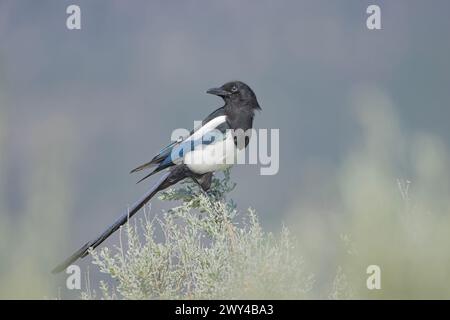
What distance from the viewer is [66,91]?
24812 millimetres

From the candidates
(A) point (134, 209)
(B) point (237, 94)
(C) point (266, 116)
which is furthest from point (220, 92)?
(C) point (266, 116)

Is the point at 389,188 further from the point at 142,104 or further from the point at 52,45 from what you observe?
the point at 52,45

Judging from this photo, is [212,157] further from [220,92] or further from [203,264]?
[203,264]

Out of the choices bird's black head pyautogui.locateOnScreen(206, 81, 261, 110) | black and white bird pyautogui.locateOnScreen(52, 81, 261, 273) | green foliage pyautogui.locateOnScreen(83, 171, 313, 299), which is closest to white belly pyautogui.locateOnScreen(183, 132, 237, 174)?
black and white bird pyautogui.locateOnScreen(52, 81, 261, 273)

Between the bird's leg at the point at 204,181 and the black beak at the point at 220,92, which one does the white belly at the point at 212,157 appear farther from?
the black beak at the point at 220,92

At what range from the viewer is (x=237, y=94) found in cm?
538

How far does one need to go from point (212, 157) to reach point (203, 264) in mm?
1373

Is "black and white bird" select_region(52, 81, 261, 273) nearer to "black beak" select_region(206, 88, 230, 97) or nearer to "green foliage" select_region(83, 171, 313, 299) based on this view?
"black beak" select_region(206, 88, 230, 97)

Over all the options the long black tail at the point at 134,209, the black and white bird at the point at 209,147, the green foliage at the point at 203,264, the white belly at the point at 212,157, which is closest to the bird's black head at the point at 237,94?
the black and white bird at the point at 209,147

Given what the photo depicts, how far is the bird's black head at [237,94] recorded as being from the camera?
5.35m

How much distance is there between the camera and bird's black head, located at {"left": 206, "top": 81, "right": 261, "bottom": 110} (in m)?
5.35

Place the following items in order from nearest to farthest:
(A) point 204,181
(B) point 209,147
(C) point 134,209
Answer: (C) point 134,209 → (A) point 204,181 → (B) point 209,147

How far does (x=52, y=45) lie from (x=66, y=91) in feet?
21.5
